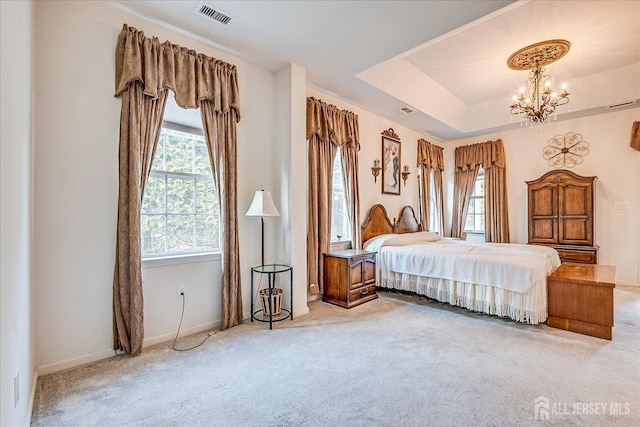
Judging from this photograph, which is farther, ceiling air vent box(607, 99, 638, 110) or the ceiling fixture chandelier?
ceiling air vent box(607, 99, 638, 110)

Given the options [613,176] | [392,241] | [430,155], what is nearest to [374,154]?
[392,241]

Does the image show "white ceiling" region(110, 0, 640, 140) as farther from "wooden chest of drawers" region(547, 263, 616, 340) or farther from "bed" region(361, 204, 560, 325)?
"wooden chest of drawers" region(547, 263, 616, 340)

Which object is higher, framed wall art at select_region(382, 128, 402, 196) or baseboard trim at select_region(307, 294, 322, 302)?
framed wall art at select_region(382, 128, 402, 196)

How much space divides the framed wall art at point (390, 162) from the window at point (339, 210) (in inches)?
40.6

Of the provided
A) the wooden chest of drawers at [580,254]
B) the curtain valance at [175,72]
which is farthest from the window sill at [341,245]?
the wooden chest of drawers at [580,254]

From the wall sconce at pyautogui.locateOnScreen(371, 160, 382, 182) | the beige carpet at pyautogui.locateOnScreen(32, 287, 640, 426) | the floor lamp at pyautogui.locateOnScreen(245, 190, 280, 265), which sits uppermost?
the wall sconce at pyautogui.locateOnScreen(371, 160, 382, 182)

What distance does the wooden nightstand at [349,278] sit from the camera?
3.63 metres

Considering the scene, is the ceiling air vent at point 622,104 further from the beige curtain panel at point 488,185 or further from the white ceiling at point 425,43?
the beige curtain panel at point 488,185

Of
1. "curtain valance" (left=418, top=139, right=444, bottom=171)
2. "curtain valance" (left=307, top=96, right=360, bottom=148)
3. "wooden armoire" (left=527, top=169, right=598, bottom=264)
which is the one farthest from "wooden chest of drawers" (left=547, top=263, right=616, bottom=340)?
"curtain valance" (left=418, top=139, right=444, bottom=171)

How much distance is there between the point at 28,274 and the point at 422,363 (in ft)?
9.15

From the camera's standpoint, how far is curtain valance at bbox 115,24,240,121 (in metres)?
A: 2.38

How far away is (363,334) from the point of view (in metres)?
2.83

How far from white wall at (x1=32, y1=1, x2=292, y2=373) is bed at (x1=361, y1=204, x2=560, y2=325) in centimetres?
292

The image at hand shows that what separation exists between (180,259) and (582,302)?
3.88 metres
